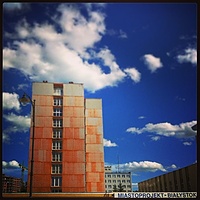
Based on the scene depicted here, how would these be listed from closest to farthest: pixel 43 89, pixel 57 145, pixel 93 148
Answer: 1. pixel 43 89
2. pixel 57 145
3. pixel 93 148

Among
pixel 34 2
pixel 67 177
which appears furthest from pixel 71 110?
pixel 34 2

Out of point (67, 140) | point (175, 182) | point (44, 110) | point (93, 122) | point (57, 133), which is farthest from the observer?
point (93, 122)

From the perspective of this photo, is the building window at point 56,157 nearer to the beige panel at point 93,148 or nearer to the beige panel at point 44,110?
the beige panel at point 93,148

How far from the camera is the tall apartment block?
10.4 metres

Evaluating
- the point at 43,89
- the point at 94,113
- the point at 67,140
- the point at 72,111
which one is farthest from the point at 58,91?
the point at 67,140

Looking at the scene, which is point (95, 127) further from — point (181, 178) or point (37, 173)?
point (181, 178)

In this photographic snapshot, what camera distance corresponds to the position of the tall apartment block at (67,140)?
1043 centimetres

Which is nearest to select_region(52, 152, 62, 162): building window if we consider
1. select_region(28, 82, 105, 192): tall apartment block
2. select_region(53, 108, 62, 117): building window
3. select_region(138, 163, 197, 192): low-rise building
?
select_region(28, 82, 105, 192): tall apartment block

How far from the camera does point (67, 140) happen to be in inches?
445

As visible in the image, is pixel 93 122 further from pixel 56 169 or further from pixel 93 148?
pixel 56 169

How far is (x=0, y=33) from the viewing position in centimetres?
418

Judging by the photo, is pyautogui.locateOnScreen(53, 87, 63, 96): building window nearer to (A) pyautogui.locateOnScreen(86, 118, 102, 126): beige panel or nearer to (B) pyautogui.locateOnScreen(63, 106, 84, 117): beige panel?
(B) pyautogui.locateOnScreen(63, 106, 84, 117): beige panel

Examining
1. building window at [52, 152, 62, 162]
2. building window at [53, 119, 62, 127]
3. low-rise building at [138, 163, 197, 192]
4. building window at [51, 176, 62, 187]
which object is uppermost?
building window at [53, 119, 62, 127]

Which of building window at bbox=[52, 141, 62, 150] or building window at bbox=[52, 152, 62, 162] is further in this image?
building window at bbox=[52, 152, 62, 162]
